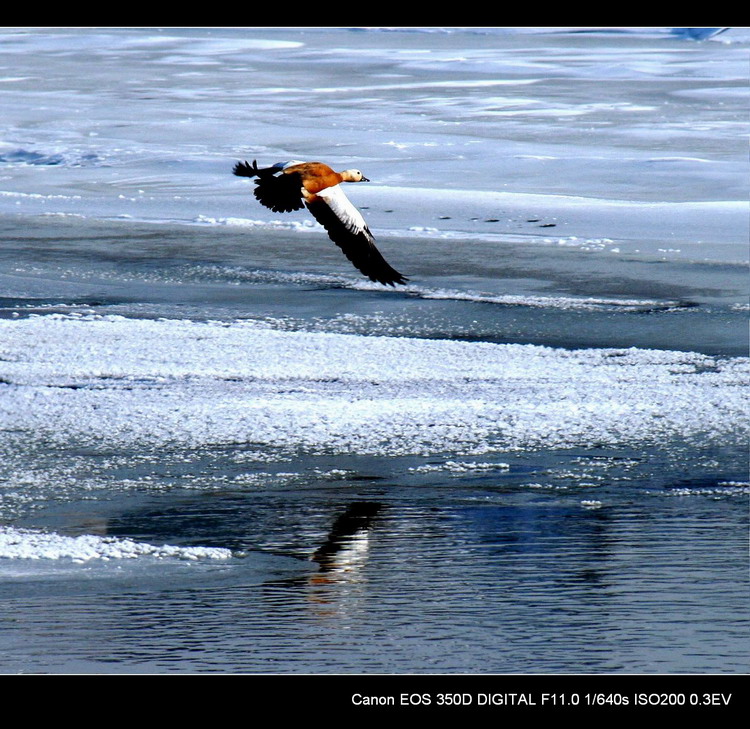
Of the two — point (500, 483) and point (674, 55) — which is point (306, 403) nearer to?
point (500, 483)

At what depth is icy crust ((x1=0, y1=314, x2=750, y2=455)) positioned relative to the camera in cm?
658

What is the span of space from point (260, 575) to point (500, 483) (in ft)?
4.67

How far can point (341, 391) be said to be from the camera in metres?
7.22

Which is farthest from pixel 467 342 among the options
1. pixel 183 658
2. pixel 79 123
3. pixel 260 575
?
pixel 79 123

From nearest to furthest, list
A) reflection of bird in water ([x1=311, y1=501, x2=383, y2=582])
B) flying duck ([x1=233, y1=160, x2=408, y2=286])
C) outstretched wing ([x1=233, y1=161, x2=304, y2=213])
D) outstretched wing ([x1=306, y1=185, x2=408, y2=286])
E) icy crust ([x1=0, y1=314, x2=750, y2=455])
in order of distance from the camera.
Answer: reflection of bird in water ([x1=311, y1=501, x2=383, y2=582]), outstretched wing ([x1=233, y1=161, x2=304, y2=213]), flying duck ([x1=233, y1=160, x2=408, y2=286]), outstretched wing ([x1=306, y1=185, x2=408, y2=286]), icy crust ([x1=0, y1=314, x2=750, y2=455])

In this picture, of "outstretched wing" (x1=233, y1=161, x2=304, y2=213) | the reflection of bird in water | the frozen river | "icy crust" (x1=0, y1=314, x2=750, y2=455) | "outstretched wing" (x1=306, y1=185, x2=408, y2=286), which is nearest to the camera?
the frozen river

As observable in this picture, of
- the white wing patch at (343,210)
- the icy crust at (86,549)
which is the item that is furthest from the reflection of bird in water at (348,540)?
the white wing patch at (343,210)

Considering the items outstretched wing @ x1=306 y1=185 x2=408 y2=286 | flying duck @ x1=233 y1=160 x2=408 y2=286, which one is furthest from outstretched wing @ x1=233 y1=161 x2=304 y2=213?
outstretched wing @ x1=306 y1=185 x2=408 y2=286

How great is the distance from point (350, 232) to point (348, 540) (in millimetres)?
1483

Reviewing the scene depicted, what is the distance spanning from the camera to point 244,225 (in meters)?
12.5

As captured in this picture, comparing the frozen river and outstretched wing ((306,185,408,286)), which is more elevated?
outstretched wing ((306,185,408,286))

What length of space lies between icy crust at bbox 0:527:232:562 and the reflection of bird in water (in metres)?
0.38

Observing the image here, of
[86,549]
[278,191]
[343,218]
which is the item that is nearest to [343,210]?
[343,218]

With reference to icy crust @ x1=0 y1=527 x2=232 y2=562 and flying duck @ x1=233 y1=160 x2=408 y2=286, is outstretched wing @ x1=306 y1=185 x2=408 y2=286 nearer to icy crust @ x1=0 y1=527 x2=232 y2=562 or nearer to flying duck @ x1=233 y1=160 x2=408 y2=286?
flying duck @ x1=233 y1=160 x2=408 y2=286
